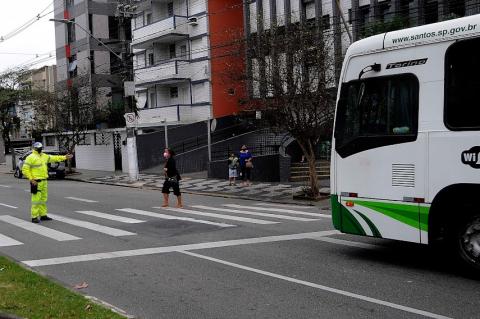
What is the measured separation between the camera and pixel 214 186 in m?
24.1

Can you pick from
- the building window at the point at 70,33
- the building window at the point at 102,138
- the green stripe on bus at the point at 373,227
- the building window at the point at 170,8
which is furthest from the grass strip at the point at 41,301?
the building window at the point at 70,33

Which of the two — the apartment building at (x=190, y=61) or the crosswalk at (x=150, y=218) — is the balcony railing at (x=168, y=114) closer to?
the apartment building at (x=190, y=61)

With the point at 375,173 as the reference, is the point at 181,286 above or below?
below

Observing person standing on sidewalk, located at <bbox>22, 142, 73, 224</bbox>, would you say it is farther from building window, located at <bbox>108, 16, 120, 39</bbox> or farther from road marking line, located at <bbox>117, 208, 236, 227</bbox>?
building window, located at <bbox>108, 16, 120, 39</bbox>

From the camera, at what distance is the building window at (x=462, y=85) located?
22.6 ft

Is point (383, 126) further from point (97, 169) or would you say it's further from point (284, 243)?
point (97, 169)

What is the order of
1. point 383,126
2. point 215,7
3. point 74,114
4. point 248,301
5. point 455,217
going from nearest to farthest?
point 248,301, point 455,217, point 383,126, point 74,114, point 215,7

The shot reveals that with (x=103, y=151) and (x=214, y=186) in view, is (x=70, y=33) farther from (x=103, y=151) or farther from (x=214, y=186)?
(x=214, y=186)

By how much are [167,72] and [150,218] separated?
25.6 meters

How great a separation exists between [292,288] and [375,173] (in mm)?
2255

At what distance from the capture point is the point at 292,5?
102ft

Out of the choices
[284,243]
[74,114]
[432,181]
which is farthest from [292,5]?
[432,181]

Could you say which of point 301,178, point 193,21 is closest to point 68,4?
point 193,21

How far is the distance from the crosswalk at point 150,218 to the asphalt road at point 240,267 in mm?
47
